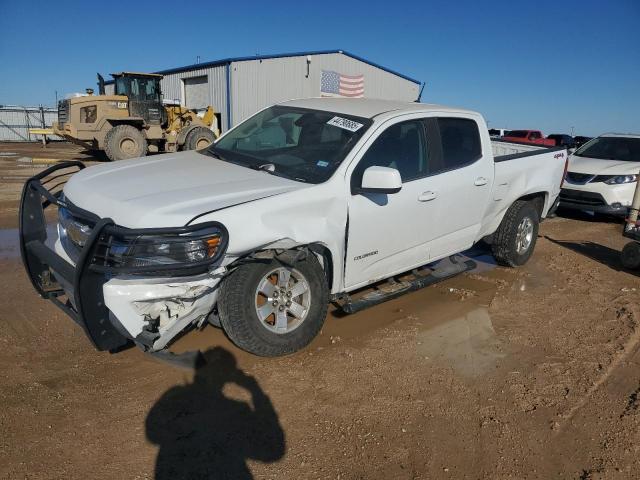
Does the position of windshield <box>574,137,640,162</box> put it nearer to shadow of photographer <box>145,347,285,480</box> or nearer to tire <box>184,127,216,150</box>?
shadow of photographer <box>145,347,285,480</box>

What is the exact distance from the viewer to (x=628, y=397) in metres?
3.38

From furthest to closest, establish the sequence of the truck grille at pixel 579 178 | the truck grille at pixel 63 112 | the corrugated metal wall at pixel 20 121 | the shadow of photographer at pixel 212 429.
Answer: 1. the corrugated metal wall at pixel 20 121
2. the truck grille at pixel 63 112
3. the truck grille at pixel 579 178
4. the shadow of photographer at pixel 212 429

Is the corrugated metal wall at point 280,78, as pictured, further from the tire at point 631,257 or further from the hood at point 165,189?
the hood at point 165,189

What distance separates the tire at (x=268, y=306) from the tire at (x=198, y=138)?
48.6ft

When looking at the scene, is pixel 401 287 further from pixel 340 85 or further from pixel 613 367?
pixel 340 85

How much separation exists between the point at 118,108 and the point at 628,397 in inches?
677

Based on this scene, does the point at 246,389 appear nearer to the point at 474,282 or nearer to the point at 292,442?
the point at 292,442

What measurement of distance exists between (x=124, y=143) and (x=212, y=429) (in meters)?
15.4

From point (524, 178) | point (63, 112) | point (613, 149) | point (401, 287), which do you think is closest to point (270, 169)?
point (401, 287)

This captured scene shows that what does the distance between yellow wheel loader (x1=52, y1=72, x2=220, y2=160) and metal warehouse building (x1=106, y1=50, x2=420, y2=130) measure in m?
4.82

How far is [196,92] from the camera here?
1038 inches

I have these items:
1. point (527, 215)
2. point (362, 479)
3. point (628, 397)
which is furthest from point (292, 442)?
point (527, 215)

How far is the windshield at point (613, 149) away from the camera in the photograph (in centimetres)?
993

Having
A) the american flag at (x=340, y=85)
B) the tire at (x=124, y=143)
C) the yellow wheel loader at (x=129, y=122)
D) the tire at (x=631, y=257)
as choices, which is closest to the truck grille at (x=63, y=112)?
the yellow wheel loader at (x=129, y=122)
